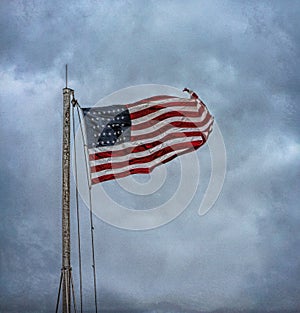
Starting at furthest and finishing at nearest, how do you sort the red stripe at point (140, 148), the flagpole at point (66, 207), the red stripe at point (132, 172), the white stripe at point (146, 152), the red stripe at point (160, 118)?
the red stripe at point (160, 118), the white stripe at point (146, 152), the red stripe at point (140, 148), the red stripe at point (132, 172), the flagpole at point (66, 207)

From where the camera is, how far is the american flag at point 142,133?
26656 mm

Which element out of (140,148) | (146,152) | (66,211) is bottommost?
(66,211)

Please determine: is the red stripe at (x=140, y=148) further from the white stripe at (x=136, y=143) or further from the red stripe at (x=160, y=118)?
the red stripe at (x=160, y=118)

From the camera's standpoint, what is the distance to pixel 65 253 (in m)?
23.8

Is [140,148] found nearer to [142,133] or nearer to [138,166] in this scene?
[142,133]

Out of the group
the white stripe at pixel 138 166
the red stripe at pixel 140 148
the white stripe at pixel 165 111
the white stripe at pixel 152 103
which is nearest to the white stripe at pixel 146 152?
the red stripe at pixel 140 148

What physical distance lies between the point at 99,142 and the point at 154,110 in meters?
3.53

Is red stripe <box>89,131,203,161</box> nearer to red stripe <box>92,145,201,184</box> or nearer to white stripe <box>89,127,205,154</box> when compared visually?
white stripe <box>89,127,205,154</box>

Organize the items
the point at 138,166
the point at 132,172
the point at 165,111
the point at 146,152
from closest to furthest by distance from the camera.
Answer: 1. the point at 132,172
2. the point at 138,166
3. the point at 146,152
4. the point at 165,111

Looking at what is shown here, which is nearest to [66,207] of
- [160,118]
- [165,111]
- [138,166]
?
[138,166]

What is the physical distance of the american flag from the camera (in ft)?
87.5

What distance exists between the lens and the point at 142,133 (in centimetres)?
2825

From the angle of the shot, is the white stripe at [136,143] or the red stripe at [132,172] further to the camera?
the white stripe at [136,143]

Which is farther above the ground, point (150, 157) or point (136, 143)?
point (136, 143)
